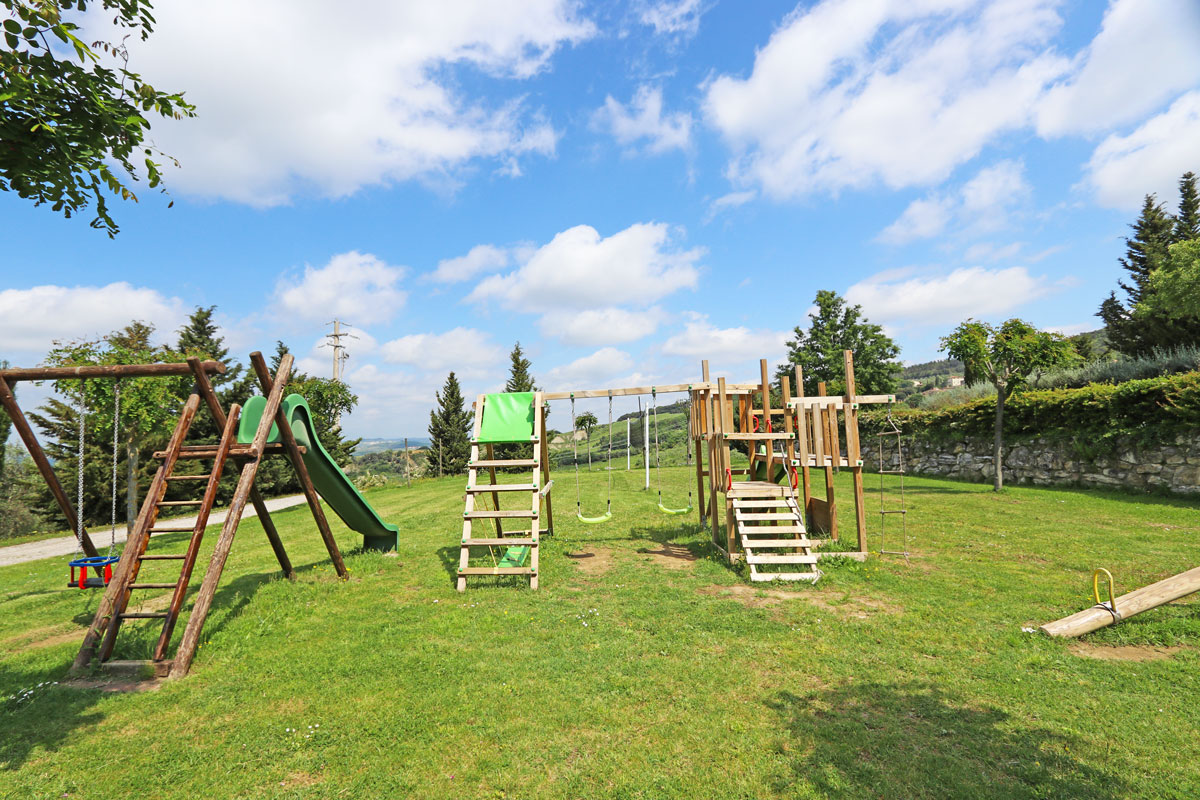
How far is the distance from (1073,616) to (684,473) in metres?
19.2

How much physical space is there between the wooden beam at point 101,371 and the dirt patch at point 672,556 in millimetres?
6632

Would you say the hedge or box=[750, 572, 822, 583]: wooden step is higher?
the hedge

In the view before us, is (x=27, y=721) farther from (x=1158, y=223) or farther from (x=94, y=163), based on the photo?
(x=1158, y=223)

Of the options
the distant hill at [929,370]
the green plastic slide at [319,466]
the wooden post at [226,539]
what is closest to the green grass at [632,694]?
the wooden post at [226,539]

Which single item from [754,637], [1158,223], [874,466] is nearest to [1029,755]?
[754,637]

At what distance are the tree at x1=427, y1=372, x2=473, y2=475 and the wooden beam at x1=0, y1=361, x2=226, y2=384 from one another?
2743cm

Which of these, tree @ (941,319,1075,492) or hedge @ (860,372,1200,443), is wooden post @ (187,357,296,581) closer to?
Answer: tree @ (941,319,1075,492)

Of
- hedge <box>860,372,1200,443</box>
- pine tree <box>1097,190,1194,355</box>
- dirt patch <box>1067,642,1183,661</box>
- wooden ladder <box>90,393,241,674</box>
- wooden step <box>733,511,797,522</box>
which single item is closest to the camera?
dirt patch <box>1067,642,1183,661</box>

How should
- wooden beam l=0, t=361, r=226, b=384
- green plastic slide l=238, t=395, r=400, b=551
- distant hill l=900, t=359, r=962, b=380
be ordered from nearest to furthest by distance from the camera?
wooden beam l=0, t=361, r=226, b=384 → green plastic slide l=238, t=395, r=400, b=551 → distant hill l=900, t=359, r=962, b=380

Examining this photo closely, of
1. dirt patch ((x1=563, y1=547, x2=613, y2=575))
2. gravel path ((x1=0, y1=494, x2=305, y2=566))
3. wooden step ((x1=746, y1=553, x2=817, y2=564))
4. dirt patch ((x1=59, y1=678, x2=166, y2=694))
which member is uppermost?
wooden step ((x1=746, y1=553, x2=817, y2=564))

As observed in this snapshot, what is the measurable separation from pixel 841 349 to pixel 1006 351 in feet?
76.2

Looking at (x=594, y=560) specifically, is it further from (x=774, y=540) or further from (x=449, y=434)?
(x=449, y=434)

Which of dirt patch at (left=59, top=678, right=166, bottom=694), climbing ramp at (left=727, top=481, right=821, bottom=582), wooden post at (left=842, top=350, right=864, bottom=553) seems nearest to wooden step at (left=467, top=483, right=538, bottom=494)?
climbing ramp at (left=727, top=481, right=821, bottom=582)

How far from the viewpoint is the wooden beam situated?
231 inches
